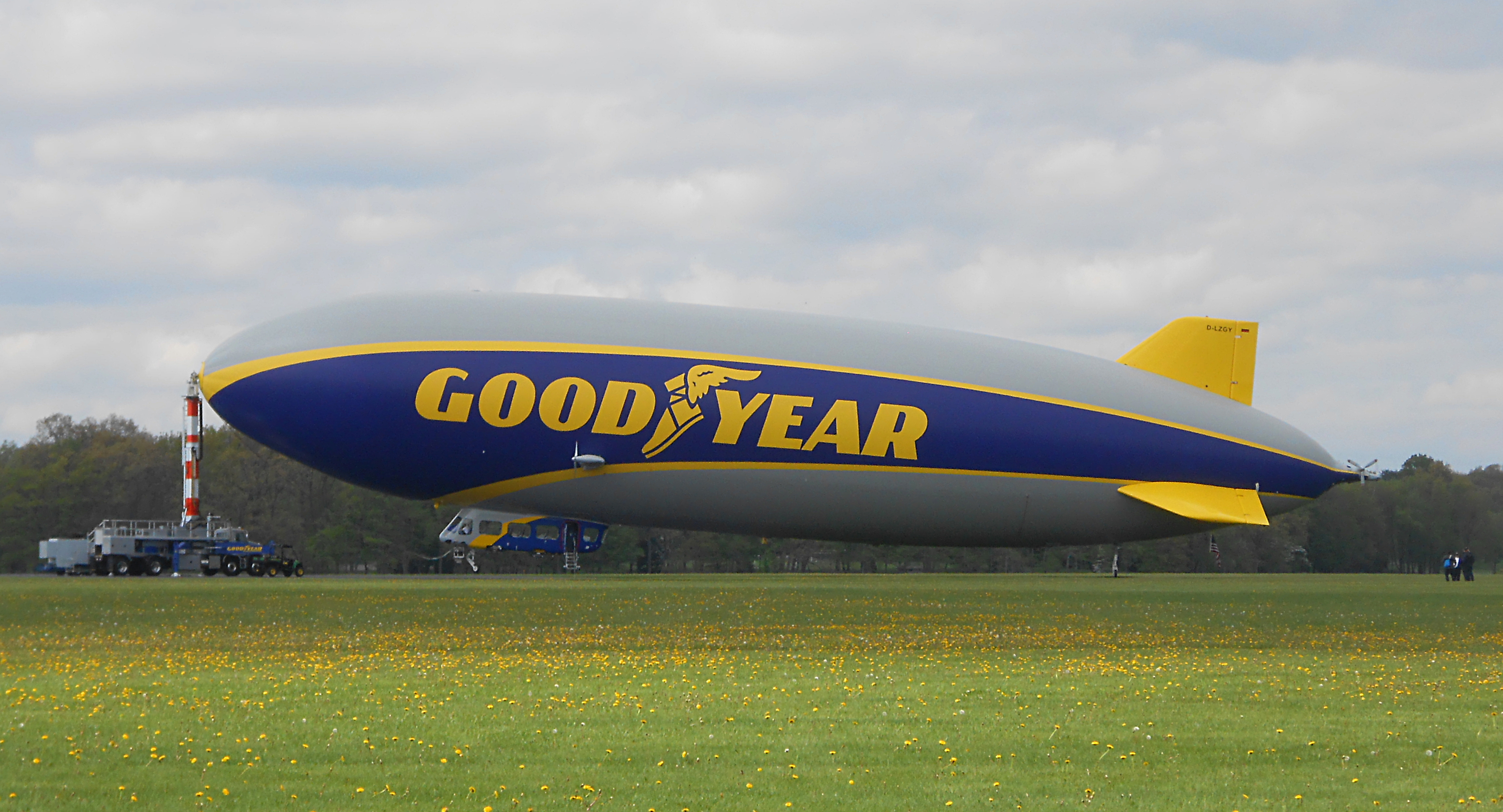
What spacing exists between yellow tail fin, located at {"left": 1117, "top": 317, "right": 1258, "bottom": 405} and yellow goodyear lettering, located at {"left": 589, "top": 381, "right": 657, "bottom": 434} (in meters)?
12.0

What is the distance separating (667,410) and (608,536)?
3208 inches

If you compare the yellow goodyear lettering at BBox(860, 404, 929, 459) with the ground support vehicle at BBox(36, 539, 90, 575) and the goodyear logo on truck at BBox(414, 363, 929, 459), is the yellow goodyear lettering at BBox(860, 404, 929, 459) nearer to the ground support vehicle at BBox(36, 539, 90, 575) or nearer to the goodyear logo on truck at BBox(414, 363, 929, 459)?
the goodyear logo on truck at BBox(414, 363, 929, 459)

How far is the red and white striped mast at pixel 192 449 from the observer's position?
71.9 metres

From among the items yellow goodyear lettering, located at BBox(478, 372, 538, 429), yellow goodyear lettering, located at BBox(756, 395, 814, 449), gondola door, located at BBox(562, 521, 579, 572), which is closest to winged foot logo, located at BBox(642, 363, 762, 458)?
yellow goodyear lettering, located at BBox(756, 395, 814, 449)

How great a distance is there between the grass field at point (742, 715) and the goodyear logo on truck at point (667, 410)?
13.1ft

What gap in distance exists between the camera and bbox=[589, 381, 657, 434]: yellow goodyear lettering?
995 inches

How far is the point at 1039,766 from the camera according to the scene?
1127cm

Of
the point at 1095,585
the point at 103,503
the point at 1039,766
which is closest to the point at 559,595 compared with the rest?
the point at 1095,585

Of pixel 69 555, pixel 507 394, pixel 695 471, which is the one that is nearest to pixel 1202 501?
pixel 695 471

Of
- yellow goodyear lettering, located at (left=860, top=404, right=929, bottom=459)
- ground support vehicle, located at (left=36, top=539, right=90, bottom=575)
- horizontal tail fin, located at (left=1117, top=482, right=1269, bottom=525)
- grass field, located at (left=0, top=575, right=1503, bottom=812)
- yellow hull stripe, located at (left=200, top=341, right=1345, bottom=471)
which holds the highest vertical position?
yellow hull stripe, located at (left=200, top=341, right=1345, bottom=471)

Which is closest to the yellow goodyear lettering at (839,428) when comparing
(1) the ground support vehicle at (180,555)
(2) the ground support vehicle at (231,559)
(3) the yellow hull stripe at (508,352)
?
(3) the yellow hull stripe at (508,352)

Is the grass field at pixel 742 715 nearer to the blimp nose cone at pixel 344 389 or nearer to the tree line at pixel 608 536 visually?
the blimp nose cone at pixel 344 389

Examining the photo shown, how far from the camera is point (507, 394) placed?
25234 mm

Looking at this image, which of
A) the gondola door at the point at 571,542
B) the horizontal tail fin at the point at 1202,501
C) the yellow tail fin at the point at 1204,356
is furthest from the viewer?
the yellow tail fin at the point at 1204,356
